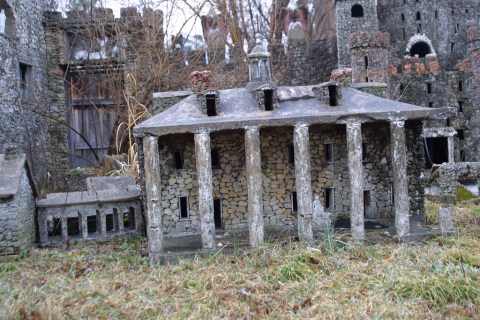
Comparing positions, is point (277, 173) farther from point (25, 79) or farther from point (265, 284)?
point (25, 79)

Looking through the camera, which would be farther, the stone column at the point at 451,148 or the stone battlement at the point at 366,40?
the stone column at the point at 451,148

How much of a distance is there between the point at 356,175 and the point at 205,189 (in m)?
3.73

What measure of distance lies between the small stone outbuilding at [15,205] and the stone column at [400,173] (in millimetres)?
9311

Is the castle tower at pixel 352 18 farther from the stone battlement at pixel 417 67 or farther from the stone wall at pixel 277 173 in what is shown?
the stone wall at pixel 277 173

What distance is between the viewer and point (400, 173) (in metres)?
12.8

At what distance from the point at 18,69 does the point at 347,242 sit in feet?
44.1

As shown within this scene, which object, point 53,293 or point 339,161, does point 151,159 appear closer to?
point 53,293

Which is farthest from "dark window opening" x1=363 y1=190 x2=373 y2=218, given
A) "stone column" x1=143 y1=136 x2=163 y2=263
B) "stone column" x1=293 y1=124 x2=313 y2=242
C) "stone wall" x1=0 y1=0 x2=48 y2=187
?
"stone wall" x1=0 y1=0 x2=48 y2=187

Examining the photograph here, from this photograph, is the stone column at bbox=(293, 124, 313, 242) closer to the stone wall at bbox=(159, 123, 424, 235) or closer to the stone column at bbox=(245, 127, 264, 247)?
the stone column at bbox=(245, 127, 264, 247)

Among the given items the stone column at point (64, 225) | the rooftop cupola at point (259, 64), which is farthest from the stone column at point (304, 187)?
the stone column at point (64, 225)

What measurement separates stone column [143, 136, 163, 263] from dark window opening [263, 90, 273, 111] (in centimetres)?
299

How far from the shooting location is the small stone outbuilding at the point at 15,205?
12562 mm

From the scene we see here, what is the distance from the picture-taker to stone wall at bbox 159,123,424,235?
47.2 ft

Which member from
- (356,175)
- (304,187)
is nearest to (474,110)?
(356,175)
